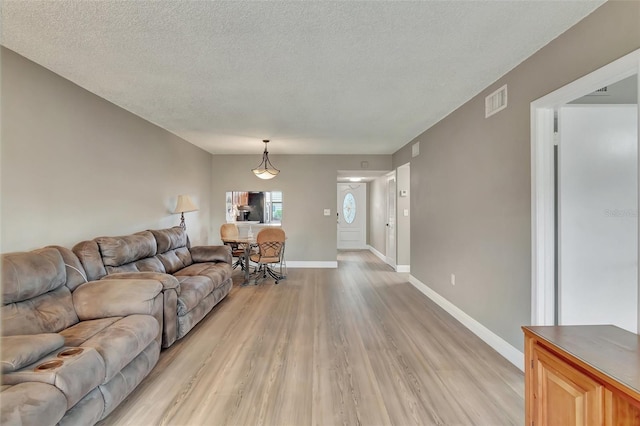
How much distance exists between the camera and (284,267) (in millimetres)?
6289

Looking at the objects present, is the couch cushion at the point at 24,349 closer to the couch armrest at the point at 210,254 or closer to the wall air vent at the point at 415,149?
the couch armrest at the point at 210,254

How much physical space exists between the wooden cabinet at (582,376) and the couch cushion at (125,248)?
350 centimetres

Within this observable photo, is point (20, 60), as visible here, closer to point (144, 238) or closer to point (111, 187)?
point (111, 187)

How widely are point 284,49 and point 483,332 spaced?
3.22 m

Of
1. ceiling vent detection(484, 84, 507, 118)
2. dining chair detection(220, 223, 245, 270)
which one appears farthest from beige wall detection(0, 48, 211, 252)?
ceiling vent detection(484, 84, 507, 118)

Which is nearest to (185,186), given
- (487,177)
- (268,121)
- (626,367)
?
(268,121)

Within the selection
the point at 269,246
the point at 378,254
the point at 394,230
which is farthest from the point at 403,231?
the point at 269,246

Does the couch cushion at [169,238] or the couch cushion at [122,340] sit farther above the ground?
the couch cushion at [169,238]

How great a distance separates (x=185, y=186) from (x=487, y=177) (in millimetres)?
4755

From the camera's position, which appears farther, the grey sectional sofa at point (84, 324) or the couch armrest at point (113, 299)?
the couch armrest at point (113, 299)

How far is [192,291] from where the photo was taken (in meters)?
2.94

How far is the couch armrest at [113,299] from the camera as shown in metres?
2.17

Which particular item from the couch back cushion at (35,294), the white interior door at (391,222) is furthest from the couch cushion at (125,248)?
the white interior door at (391,222)

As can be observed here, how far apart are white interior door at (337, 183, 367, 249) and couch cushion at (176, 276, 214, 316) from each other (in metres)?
6.20
